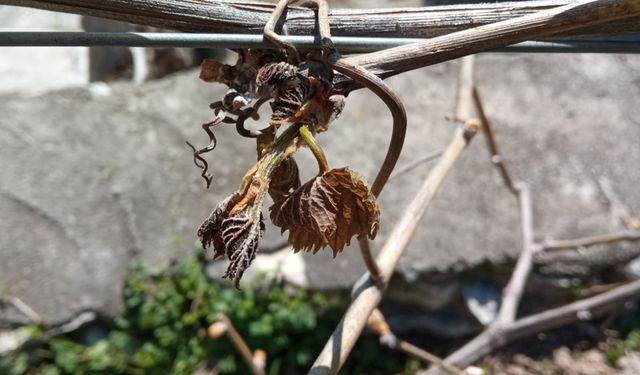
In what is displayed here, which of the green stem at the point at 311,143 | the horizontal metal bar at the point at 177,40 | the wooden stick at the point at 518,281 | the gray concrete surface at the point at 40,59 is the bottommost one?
the wooden stick at the point at 518,281

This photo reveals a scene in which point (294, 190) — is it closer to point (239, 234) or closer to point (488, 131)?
point (239, 234)

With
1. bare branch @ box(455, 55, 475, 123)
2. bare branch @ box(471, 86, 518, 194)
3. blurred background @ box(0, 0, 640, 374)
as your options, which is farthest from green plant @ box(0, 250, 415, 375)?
bare branch @ box(455, 55, 475, 123)

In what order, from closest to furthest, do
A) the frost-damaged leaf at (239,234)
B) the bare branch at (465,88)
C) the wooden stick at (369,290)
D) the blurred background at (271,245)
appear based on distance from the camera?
the frost-damaged leaf at (239,234)
the wooden stick at (369,290)
the bare branch at (465,88)
the blurred background at (271,245)

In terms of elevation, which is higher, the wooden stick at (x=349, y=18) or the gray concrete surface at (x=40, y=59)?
the wooden stick at (x=349, y=18)

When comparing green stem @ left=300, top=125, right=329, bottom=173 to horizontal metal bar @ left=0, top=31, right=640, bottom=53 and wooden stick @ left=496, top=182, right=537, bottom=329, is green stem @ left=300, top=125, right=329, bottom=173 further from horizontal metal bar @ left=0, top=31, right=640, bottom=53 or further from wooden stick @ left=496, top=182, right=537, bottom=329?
wooden stick @ left=496, top=182, right=537, bottom=329

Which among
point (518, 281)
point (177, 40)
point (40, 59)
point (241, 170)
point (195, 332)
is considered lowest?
point (195, 332)

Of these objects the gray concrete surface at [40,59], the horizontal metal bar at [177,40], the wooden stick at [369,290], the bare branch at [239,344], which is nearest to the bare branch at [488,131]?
the wooden stick at [369,290]

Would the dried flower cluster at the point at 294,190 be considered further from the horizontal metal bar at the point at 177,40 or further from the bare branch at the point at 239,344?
the bare branch at the point at 239,344

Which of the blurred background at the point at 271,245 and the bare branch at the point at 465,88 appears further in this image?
the blurred background at the point at 271,245

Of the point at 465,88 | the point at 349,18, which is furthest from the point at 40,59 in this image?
the point at 349,18
